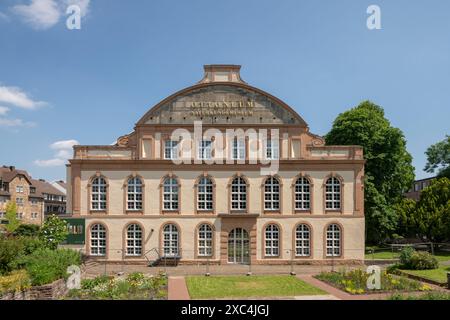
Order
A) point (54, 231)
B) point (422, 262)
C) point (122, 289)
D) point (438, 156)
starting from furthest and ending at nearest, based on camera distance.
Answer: point (438, 156) → point (54, 231) → point (422, 262) → point (122, 289)

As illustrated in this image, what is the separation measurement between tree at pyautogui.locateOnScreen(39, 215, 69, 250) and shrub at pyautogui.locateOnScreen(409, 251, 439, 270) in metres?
22.6

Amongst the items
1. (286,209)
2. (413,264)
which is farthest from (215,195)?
(413,264)

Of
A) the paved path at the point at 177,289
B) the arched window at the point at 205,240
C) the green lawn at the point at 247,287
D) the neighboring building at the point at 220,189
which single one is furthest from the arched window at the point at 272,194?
the paved path at the point at 177,289

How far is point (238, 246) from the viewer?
3072 cm

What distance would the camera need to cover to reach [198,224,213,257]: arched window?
100 ft

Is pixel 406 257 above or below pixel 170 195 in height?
below

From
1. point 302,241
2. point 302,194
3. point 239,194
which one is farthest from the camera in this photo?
point 302,194

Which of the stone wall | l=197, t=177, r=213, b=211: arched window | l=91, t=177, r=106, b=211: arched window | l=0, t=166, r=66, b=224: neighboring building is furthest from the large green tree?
l=0, t=166, r=66, b=224: neighboring building

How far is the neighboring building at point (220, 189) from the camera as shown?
3055 centimetres

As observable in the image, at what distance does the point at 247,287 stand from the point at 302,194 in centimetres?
1197

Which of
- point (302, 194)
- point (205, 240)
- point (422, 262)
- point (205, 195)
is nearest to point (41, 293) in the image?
point (205, 240)

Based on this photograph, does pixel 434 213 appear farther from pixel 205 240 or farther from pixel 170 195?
pixel 170 195

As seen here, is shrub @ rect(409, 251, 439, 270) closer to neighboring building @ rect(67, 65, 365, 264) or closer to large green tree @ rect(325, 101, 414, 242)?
neighboring building @ rect(67, 65, 365, 264)
